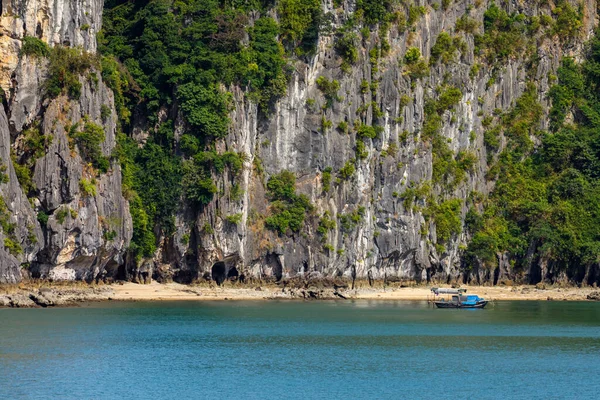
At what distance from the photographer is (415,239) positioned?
91062 mm

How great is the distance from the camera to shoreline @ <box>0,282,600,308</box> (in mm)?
65625

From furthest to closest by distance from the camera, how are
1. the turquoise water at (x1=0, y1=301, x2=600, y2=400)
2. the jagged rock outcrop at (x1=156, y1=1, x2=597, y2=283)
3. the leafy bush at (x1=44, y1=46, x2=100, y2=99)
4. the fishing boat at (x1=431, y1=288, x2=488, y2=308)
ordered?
the jagged rock outcrop at (x1=156, y1=1, x2=597, y2=283) → the fishing boat at (x1=431, y1=288, x2=488, y2=308) → the leafy bush at (x1=44, y1=46, x2=100, y2=99) → the turquoise water at (x1=0, y1=301, x2=600, y2=400)

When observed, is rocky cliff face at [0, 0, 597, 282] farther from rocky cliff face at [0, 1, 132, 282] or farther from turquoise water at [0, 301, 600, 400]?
turquoise water at [0, 301, 600, 400]

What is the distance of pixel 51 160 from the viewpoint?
6950cm

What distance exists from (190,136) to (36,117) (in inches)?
487

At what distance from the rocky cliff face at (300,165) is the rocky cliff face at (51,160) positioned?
0.09m

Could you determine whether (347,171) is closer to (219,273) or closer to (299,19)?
(299,19)

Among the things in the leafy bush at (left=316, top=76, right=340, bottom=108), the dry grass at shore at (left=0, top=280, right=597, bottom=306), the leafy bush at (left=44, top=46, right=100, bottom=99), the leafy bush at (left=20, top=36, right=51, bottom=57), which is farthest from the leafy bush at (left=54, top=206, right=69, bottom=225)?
the leafy bush at (left=316, top=76, right=340, bottom=108)

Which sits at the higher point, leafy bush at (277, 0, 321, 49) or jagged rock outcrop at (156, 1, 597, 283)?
leafy bush at (277, 0, 321, 49)

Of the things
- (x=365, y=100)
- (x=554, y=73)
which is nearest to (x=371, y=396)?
(x=365, y=100)

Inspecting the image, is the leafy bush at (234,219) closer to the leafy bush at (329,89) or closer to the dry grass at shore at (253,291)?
the dry grass at shore at (253,291)

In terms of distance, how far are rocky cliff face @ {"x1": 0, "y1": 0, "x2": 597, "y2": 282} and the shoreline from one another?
3.77ft

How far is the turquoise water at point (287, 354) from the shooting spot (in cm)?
4075

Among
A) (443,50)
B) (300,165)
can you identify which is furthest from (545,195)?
(300,165)
